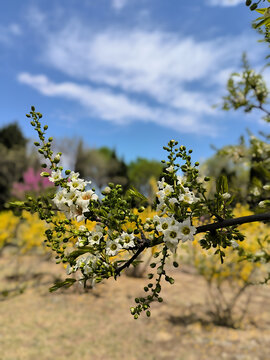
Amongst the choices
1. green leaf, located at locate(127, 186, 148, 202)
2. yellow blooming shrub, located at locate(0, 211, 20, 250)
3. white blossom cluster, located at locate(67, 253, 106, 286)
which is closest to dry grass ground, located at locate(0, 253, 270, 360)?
yellow blooming shrub, located at locate(0, 211, 20, 250)

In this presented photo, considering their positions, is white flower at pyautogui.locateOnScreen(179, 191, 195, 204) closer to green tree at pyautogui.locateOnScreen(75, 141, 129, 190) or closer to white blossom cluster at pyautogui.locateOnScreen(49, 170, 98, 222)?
white blossom cluster at pyautogui.locateOnScreen(49, 170, 98, 222)

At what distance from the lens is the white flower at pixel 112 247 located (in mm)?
1418

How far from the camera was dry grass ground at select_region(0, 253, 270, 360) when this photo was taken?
509cm

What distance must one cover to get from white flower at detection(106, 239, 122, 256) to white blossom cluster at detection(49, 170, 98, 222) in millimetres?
180

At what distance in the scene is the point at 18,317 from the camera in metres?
6.27

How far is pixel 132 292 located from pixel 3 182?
23831mm

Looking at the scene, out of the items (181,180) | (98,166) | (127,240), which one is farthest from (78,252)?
(98,166)

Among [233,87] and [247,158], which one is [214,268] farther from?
[233,87]

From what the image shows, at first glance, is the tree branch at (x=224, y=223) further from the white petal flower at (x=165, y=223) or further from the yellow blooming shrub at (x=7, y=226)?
the yellow blooming shrub at (x=7, y=226)

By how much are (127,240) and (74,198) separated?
333 mm

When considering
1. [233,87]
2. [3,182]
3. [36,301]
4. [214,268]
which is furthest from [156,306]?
[3,182]

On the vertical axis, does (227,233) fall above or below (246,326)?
above

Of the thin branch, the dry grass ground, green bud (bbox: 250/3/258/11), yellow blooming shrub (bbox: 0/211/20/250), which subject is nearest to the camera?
green bud (bbox: 250/3/258/11)

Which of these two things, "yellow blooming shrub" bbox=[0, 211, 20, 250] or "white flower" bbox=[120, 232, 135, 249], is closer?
"white flower" bbox=[120, 232, 135, 249]
